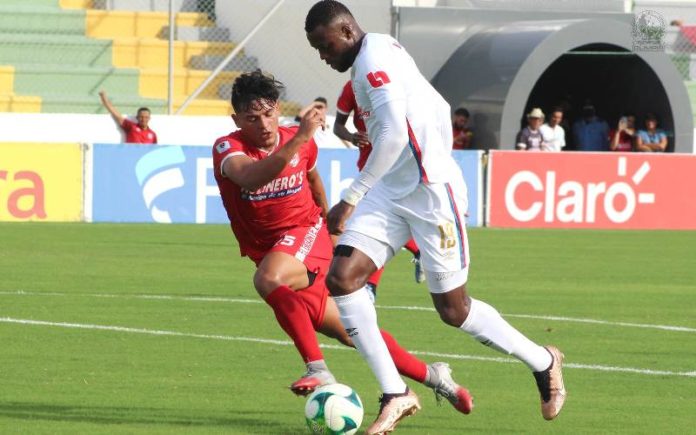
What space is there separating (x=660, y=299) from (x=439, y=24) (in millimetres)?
16335

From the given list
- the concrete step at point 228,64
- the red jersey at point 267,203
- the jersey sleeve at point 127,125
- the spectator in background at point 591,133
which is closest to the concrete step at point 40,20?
the concrete step at point 228,64

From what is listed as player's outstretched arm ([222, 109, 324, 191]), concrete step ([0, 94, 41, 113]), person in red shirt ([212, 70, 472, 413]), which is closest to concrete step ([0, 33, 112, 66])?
concrete step ([0, 94, 41, 113])

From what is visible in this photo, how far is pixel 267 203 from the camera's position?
852 cm

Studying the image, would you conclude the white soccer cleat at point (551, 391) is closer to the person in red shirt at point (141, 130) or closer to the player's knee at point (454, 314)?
the player's knee at point (454, 314)

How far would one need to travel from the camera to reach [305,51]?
29250 mm

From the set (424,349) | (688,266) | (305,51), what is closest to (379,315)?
(424,349)

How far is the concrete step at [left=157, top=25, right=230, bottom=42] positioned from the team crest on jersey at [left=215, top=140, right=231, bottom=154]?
872 inches

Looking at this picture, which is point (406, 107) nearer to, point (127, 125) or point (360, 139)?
point (360, 139)

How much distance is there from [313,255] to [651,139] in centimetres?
2155

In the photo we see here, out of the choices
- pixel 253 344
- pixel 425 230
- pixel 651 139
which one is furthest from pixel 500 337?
pixel 651 139

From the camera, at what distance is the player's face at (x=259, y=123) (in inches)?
322

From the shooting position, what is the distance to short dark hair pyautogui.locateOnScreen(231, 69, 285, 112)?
808 centimetres

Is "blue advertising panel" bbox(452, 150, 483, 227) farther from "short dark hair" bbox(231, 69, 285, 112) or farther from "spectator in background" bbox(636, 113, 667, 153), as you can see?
"short dark hair" bbox(231, 69, 285, 112)

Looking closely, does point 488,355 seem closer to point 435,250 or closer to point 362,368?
A: point 362,368
